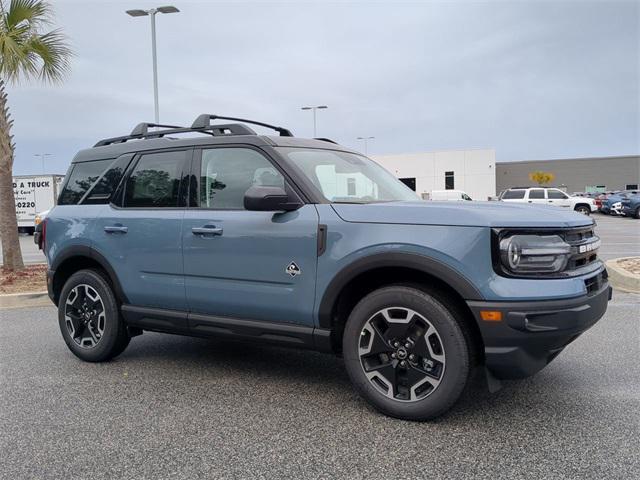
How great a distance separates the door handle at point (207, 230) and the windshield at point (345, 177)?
29.3 inches

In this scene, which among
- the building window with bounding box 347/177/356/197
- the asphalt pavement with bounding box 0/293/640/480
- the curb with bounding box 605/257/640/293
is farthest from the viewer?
the curb with bounding box 605/257/640/293

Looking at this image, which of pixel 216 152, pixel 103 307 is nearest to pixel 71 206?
pixel 103 307

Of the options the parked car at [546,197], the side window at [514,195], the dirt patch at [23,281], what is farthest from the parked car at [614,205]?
the dirt patch at [23,281]

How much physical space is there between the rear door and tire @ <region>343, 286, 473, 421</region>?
1.55 meters

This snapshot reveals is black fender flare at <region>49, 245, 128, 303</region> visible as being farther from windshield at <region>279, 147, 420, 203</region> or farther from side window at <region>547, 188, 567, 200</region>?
side window at <region>547, 188, 567, 200</region>

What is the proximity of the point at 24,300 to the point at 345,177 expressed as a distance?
Answer: 6.05m

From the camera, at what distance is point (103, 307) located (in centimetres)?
473

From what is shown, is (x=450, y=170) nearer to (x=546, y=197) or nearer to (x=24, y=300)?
(x=546, y=197)

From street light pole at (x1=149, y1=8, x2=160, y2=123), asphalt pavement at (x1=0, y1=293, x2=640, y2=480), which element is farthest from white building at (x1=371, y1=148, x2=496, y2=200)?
asphalt pavement at (x1=0, y1=293, x2=640, y2=480)

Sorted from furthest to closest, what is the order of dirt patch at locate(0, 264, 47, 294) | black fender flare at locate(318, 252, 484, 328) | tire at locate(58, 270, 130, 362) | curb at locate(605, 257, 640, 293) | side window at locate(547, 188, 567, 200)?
side window at locate(547, 188, 567, 200)
dirt patch at locate(0, 264, 47, 294)
curb at locate(605, 257, 640, 293)
tire at locate(58, 270, 130, 362)
black fender flare at locate(318, 252, 484, 328)

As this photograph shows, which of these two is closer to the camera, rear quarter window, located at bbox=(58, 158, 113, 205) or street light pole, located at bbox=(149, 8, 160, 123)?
rear quarter window, located at bbox=(58, 158, 113, 205)

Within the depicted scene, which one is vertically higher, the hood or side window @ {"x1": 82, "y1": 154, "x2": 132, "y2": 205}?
side window @ {"x1": 82, "y1": 154, "x2": 132, "y2": 205}

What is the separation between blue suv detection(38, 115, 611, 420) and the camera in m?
3.11

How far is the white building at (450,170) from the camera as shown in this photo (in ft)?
198
